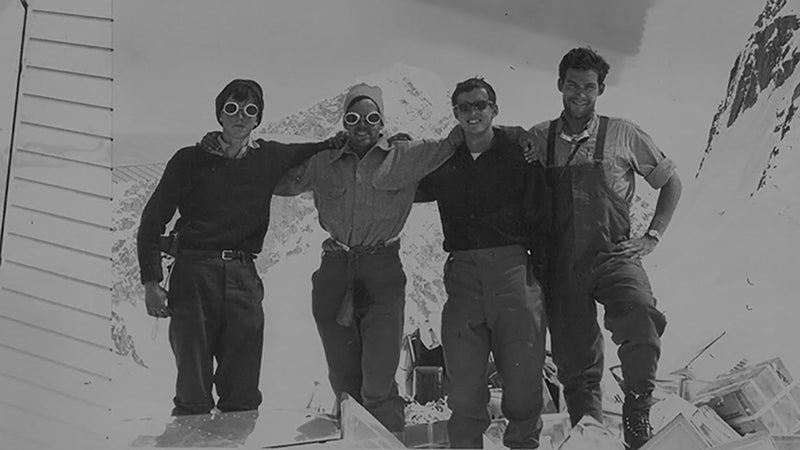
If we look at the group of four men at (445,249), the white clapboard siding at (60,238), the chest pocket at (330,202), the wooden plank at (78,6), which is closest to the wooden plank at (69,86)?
the white clapboard siding at (60,238)

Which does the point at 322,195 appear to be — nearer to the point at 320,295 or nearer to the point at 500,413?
the point at 320,295

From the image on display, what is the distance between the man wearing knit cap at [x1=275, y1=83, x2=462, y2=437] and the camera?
2.08 meters

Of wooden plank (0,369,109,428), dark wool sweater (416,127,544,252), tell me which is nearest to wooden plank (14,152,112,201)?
wooden plank (0,369,109,428)

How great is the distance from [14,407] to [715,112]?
1.85 meters

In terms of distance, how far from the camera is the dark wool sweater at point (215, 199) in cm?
209

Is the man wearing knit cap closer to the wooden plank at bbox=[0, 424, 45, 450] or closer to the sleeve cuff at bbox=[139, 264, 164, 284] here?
the sleeve cuff at bbox=[139, 264, 164, 284]

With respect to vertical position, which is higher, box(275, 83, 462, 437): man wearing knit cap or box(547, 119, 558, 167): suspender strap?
box(547, 119, 558, 167): suspender strap

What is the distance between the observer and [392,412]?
6.84 ft

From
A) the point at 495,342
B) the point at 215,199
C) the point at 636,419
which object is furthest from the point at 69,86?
the point at 636,419

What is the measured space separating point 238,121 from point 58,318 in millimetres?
640

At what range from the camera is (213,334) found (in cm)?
209

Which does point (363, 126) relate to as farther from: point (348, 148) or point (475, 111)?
point (475, 111)

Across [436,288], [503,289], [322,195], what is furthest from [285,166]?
[503,289]

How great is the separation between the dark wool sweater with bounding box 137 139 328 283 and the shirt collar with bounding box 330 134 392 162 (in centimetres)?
3
